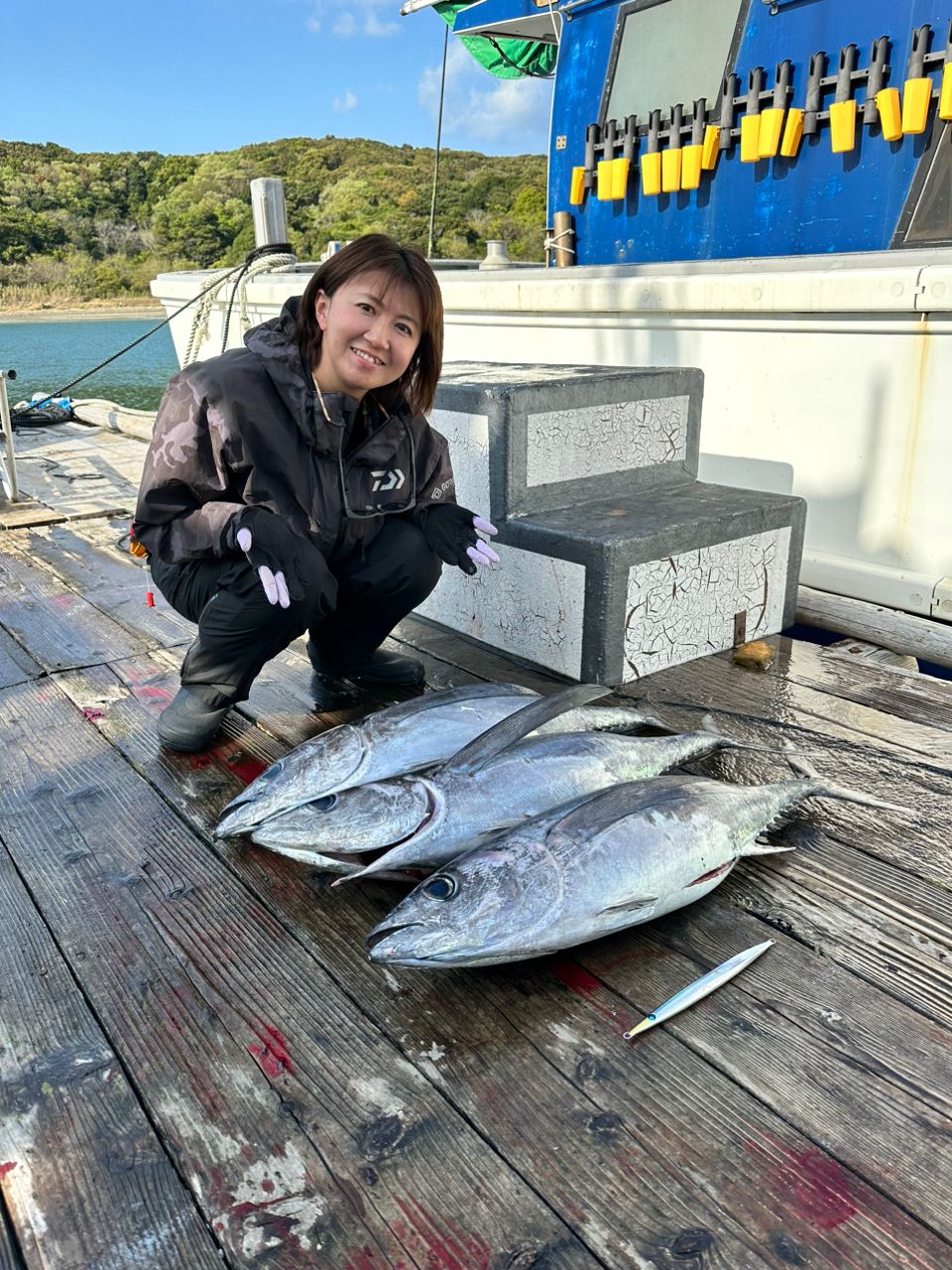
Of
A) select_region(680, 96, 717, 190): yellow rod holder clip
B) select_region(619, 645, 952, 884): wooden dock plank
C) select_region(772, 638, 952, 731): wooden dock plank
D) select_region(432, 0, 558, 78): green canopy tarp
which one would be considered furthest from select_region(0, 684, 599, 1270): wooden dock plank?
select_region(432, 0, 558, 78): green canopy tarp

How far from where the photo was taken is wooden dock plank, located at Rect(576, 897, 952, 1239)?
133 cm

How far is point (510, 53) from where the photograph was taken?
879 cm

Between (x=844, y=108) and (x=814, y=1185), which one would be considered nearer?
(x=814, y=1185)

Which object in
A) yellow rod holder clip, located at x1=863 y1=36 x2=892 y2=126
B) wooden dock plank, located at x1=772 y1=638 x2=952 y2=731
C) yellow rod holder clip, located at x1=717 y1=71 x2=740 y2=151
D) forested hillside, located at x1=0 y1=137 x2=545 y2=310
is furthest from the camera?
forested hillside, located at x1=0 y1=137 x2=545 y2=310

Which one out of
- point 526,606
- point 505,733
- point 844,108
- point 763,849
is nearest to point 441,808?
point 505,733

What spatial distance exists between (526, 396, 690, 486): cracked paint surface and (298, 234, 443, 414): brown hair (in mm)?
586

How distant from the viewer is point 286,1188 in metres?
1.28

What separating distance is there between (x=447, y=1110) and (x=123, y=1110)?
0.50 meters

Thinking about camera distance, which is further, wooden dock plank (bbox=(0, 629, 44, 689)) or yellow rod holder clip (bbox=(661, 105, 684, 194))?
yellow rod holder clip (bbox=(661, 105, 684, 194))

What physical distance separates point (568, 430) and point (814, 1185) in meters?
A: 2.48

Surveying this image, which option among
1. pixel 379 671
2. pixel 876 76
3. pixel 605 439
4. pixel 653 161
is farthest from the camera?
pixel 653 161

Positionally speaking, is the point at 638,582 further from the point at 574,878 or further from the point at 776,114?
the point at 776,114

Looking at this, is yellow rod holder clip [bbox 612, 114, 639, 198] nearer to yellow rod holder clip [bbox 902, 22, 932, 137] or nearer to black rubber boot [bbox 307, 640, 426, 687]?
yellow rod holder clip [bbox 902, 22, 932, 137]

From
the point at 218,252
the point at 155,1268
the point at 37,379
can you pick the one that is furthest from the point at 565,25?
the point at 218,252
